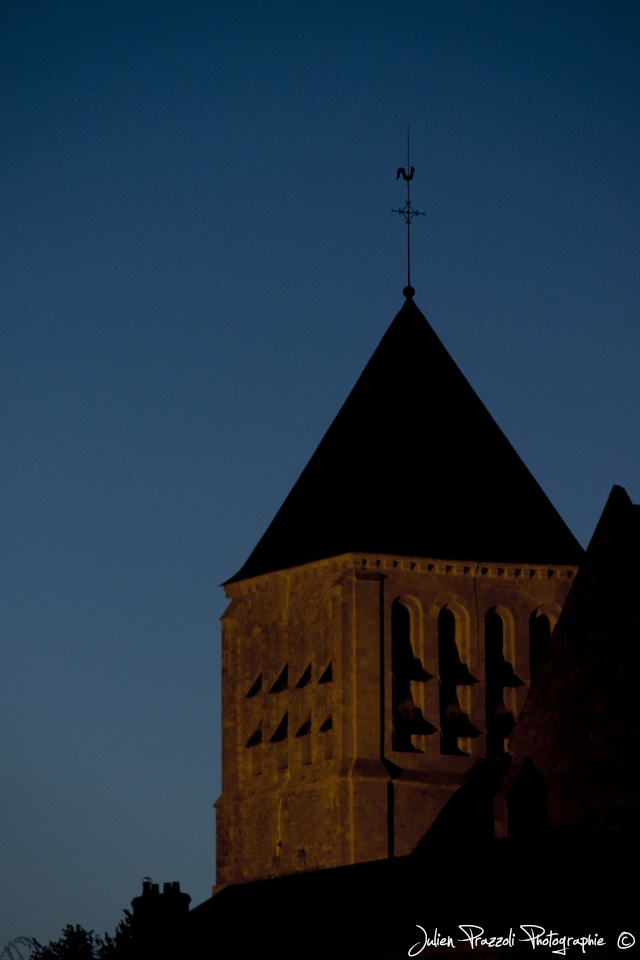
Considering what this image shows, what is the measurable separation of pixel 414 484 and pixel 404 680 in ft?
12.7

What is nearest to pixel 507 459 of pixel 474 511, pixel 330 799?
pixel 474 511

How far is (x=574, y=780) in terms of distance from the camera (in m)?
48.9

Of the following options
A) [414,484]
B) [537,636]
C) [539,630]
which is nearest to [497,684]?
[537,636]

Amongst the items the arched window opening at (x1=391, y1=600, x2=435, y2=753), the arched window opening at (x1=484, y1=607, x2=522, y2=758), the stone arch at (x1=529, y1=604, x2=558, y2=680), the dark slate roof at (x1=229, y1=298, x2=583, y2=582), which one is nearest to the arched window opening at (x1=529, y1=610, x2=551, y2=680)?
the stone arch at (x1=529, y1=604, x2=558, y2=680)

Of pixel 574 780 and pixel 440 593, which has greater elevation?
pixel 440 593

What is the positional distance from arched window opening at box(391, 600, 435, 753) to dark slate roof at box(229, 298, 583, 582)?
1.35 meters

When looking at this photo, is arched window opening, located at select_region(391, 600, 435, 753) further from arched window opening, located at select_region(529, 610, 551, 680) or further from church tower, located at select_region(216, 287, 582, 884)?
arched window opening, located at select_region(529, 610, 551, 680)

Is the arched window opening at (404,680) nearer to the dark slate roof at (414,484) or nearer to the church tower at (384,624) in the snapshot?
the church tower at (384,624)

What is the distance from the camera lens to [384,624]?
6481 cm

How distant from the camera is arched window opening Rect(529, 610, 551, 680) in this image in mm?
65812

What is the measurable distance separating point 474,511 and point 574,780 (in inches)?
698

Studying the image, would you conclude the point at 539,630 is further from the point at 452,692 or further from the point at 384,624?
the point at 384,624

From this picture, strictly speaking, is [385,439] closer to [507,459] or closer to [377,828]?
→ [507,459]

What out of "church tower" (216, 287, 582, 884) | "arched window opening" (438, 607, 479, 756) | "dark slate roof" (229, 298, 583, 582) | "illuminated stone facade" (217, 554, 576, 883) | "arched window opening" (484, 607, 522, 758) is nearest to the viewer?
"illuminated stone facade" (217, 554, 576, 883)
